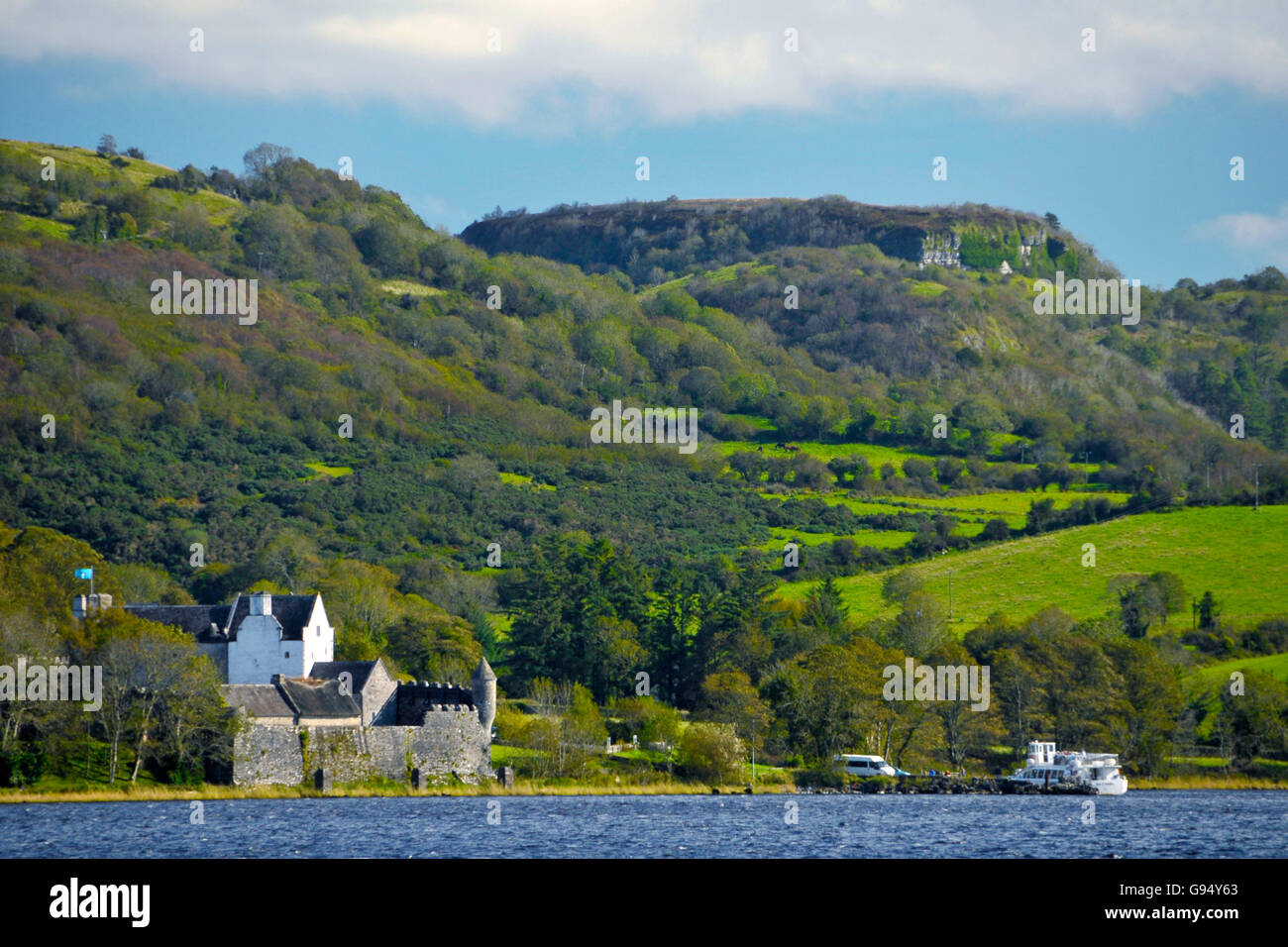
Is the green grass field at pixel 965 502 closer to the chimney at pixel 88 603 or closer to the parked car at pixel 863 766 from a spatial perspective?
the parked car at pixel 863 766

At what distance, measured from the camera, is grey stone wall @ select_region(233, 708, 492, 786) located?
68000 mm

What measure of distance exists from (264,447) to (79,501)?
106 ft

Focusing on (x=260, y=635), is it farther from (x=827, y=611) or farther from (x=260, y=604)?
(x=827, y=611)

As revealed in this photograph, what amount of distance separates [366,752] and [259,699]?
19.1ft

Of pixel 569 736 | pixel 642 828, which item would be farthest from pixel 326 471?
pixel 642 828

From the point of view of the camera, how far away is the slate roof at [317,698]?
73125 mm

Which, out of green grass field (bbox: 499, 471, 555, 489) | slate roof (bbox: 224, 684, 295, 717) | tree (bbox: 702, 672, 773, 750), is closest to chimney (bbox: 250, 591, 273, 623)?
slate roof (bbox: 224, 684, 295, 717)

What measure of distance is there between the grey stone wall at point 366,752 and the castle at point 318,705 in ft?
0.16

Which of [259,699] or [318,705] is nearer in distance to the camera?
[259,699]

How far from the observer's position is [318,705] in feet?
244

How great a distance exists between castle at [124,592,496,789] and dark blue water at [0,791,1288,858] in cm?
408

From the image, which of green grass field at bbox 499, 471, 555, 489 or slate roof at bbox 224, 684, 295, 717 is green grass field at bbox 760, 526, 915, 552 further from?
slate roof at bbox 224, 684, 295, 717
